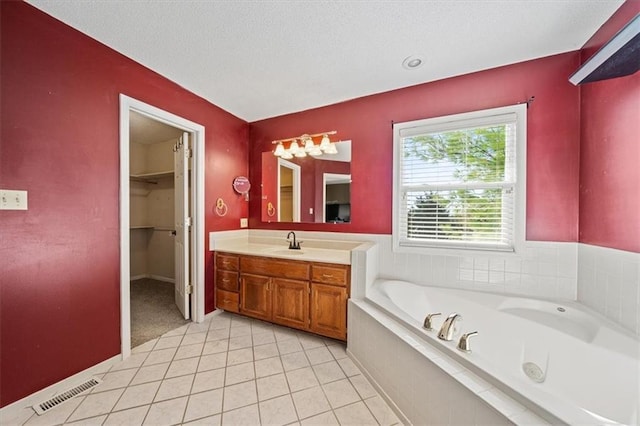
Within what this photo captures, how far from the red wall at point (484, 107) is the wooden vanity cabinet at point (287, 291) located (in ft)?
2.22

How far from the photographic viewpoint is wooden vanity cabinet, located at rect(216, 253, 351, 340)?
6.97ft

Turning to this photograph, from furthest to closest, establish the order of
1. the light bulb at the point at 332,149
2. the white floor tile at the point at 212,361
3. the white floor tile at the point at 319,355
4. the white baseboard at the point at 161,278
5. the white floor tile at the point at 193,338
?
the white baseboard at the point at 161,278 < the light bulb at the point at 332,149 < the white floor tile at the point at 193,338 < the white floor tile at the point at 319,355 < the white floor tile at the point at 212,361

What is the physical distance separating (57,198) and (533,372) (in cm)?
318

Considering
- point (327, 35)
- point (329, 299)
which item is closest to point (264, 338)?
point (329, 299)

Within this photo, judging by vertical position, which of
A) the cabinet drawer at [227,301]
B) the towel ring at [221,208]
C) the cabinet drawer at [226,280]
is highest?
the towel ring at [221,208]

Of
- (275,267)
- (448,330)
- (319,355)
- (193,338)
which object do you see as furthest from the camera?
(275,267)

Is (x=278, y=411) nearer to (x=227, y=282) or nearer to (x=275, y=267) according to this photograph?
(x=275, y=267)

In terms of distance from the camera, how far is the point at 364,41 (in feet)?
5.75

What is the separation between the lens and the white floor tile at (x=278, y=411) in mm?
1385

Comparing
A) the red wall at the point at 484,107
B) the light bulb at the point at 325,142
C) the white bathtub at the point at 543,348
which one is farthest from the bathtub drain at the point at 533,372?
the light bulb at the point at 325,142

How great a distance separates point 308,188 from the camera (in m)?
2.90

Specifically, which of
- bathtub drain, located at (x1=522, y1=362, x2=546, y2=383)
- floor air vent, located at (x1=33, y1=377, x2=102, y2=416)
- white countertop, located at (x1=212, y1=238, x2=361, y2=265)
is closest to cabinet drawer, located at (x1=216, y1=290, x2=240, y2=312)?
white countertop, located at (x1=212, y1=238, x2=361, y2=265)

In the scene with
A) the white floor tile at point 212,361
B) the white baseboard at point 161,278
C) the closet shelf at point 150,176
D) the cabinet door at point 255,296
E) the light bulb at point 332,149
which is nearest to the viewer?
the white floor tile at point 212,361

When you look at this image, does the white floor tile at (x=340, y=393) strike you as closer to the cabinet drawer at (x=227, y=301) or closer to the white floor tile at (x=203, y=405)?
the white floor tile at (x=203, y=405)
